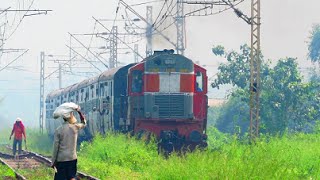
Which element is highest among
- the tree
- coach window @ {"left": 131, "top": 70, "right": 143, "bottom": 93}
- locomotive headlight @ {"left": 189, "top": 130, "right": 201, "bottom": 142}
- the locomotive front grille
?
the tree

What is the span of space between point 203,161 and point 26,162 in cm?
1364

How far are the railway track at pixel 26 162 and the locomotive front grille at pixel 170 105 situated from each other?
4.24 metres

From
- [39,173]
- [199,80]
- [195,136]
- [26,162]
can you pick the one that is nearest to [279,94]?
[199,80]

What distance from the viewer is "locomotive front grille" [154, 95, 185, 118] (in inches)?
1055

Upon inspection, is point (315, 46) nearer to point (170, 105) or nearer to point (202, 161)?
point (170, 105)

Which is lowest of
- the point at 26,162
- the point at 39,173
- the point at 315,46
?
the point at 26,162

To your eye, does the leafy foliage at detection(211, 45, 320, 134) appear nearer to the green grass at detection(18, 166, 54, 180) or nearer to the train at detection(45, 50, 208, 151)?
the train at detection(45, 50, 208, 151)

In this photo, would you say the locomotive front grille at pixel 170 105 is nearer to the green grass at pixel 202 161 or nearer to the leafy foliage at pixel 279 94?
the green grass at pixel 202 161

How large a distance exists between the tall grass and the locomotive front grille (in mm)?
1640

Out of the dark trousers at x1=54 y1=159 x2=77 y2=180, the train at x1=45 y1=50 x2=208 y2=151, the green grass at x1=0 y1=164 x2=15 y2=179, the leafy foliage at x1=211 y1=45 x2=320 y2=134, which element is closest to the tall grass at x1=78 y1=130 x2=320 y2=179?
the train at x1=45 y1=50 x2=208 y2=151

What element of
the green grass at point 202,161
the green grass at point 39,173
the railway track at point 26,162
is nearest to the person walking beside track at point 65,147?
the green grass at point 202,161

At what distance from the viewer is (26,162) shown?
28.7 meters

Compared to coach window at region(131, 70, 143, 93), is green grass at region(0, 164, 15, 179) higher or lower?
lower

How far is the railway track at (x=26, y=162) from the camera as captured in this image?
805 inches
